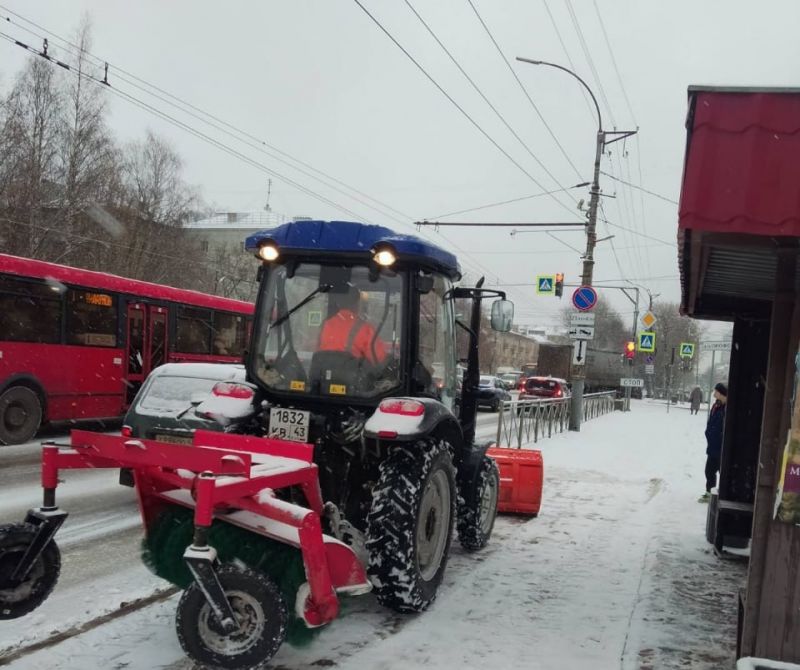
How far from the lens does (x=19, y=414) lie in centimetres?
1112

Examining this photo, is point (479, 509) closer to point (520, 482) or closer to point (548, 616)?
point (548, 616)

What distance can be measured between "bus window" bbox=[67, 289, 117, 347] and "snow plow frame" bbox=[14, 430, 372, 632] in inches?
371

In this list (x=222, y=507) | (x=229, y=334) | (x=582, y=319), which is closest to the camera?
(x=222, y=507)

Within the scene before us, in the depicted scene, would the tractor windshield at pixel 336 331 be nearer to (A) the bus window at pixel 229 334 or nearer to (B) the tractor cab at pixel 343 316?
(B) the tractor cab at pixel 343 316

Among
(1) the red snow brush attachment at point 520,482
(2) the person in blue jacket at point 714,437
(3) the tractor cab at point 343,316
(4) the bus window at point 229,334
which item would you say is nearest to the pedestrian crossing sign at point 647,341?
(4) the bus window at point 229,334

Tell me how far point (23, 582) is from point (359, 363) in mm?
2320

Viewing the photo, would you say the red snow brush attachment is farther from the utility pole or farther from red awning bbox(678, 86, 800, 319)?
the utility pole

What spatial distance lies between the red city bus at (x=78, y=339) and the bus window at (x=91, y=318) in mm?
17

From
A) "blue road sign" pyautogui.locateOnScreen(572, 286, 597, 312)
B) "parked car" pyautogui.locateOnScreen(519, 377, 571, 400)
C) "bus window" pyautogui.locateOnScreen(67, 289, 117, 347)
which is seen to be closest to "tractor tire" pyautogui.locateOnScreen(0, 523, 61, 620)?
"bus window" pyautogui.locateOnScreen(67, 289, 117, 347)

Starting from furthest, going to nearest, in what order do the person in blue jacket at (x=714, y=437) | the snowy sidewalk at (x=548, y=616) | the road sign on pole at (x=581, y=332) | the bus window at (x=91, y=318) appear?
the road sign on pole at (x=581, y=332), the bus window at (x=91, y=318), the person in blue jacket at (x=714, y=437), the snowy sidewalk at (x=548, y=616)

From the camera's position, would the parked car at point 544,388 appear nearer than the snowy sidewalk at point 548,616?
No

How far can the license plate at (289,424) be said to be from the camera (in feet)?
15.2

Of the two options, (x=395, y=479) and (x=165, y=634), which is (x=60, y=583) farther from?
(x=395, y=479)

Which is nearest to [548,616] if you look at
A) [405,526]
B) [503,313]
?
[405,526]
